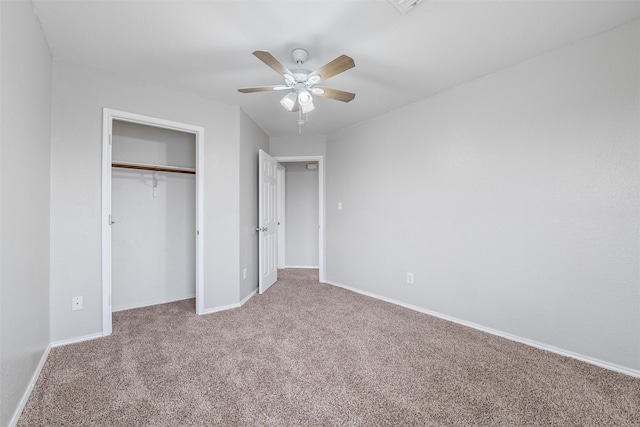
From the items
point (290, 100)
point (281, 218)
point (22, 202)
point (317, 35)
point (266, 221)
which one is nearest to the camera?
point (22, 202)

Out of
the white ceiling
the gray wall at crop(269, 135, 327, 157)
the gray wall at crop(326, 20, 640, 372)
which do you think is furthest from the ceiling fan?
the gray wall at crop(269, 135, 327, 157)

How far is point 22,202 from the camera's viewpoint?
1506 mm

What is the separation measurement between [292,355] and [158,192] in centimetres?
253

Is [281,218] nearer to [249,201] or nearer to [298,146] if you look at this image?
[298,146]

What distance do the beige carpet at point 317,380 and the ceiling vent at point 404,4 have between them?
2389 mm

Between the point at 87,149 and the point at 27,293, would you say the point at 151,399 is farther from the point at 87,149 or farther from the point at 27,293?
the point at 87,149

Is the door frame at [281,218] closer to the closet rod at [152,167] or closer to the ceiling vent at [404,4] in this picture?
the closet rod at [152,167]

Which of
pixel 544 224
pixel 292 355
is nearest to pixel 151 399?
pixel 292 355

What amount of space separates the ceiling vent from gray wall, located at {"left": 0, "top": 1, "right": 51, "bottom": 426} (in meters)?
2.05

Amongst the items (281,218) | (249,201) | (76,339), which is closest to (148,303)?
(76,339)

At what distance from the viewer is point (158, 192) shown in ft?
10.4

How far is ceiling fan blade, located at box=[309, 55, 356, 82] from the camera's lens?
5.37ft

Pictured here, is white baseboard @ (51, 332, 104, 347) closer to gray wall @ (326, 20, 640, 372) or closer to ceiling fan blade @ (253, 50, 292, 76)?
ceiling fan blade @ (253, 50, 292, 76)

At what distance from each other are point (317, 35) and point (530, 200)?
2178 mm
